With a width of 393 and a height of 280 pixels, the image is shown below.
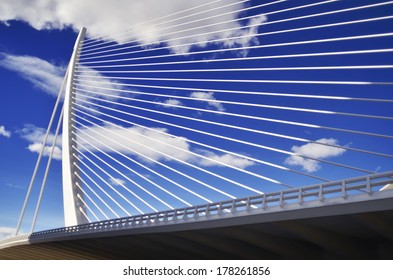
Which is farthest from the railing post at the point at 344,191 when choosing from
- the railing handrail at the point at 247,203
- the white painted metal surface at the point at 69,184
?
the white painted metal surface at the point at 69,184

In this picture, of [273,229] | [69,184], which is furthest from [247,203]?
[69,184]

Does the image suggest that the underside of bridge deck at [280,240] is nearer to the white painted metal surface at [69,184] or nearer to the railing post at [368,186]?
the railing post at [368,186]

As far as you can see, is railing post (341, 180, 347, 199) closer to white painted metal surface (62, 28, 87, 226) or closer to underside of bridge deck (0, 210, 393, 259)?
underside of bridge deck (0, 210, 393, 259)

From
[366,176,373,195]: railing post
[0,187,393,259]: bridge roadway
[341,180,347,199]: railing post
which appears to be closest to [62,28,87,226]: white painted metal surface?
[0,187,393,259]: bridge roadway

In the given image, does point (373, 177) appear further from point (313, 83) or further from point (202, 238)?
point (202, 238)

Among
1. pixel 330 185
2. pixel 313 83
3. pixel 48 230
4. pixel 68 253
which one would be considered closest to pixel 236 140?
pixel 313 83
